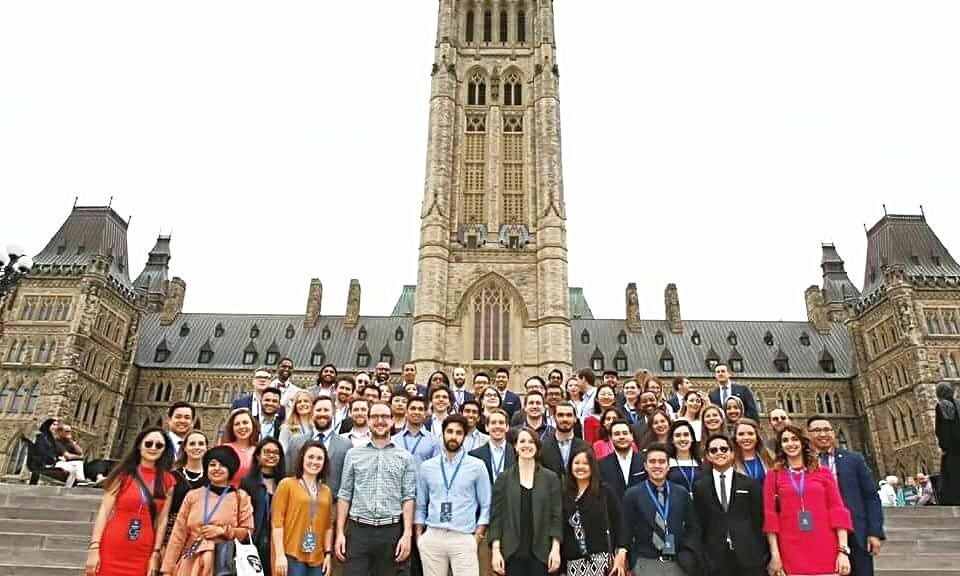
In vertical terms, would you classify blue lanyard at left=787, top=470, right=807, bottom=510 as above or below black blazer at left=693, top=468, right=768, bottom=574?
above

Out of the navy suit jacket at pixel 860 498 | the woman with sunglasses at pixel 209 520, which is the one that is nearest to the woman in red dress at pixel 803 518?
the navy suit jacket at pixel 860 498

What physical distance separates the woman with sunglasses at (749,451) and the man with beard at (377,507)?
287cm

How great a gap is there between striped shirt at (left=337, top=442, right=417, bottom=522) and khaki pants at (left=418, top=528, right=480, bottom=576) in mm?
349

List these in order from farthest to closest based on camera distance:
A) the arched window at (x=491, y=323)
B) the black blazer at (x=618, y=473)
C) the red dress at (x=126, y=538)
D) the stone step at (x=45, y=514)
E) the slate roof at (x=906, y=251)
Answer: the slate roof at (x=906, y=251) → the arched window at (x=491, y=323) → the stone step at (x=45, y=514) → the black blazer at (x=618, y=473) → the red dress at (x=126, y=538)

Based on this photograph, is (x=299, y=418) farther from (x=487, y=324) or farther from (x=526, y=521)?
(x=487, y=324)

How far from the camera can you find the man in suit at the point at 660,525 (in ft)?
15.1

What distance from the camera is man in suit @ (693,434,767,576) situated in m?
4.68

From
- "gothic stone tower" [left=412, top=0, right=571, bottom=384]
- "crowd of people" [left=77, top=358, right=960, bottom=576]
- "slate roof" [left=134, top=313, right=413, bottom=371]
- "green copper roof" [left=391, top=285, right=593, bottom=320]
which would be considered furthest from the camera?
"green copper roof" [left=391, top=285, right=593, bottom=320]

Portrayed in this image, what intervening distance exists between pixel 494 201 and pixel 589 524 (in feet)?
101

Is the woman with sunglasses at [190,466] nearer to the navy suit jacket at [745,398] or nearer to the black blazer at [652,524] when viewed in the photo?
the black blazer at [652,524]

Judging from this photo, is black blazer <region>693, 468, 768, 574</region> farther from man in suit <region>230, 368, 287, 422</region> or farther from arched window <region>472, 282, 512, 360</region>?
arched window <region>472, 282, 512, 360</region>

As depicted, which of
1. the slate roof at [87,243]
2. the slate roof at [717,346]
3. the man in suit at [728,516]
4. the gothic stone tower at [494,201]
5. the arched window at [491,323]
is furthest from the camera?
the slate roof at [717,346]

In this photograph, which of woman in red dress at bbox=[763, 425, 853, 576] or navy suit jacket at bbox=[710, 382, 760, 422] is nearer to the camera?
woman in red dress at bbox=[763, 425, 853, 576]

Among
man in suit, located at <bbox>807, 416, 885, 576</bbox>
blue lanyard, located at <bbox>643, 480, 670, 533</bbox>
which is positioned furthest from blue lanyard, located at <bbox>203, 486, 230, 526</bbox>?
man in suit, located at <bbox>807, 416, 885, 576</bbox>
